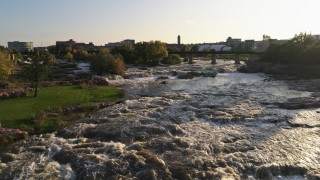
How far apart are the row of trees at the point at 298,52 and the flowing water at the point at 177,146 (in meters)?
65.7

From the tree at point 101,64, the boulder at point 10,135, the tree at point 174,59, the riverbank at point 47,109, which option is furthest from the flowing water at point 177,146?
the tree at point 174,59

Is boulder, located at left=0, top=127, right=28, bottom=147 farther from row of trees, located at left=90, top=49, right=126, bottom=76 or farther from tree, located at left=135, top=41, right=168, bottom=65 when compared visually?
tree, located at left=135, top=41, right=168, bottom=65

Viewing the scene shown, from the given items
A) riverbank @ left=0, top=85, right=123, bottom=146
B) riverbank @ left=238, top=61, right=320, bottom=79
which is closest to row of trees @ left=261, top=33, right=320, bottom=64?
riverbank @ left=238, top=61, right=320, bottom=79

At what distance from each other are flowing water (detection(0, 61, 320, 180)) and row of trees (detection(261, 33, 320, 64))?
6569 centimetres

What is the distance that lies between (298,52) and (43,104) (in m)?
84.1

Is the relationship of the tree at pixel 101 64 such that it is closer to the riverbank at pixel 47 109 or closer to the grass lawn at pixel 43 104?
the grass lawn at pixel 43 104

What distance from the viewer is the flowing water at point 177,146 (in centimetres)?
2377

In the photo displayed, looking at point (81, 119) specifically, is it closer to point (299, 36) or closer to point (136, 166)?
point (136, 166)

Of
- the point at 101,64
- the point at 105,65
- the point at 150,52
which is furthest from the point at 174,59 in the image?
the point at 101,64

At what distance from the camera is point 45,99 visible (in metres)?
46.6

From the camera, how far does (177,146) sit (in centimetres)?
2833

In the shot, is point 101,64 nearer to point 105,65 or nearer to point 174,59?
point 105,65

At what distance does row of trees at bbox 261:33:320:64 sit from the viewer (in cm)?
10338

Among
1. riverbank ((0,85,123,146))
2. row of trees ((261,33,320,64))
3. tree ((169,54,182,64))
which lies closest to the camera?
riverbank ((0,85,123,146))
